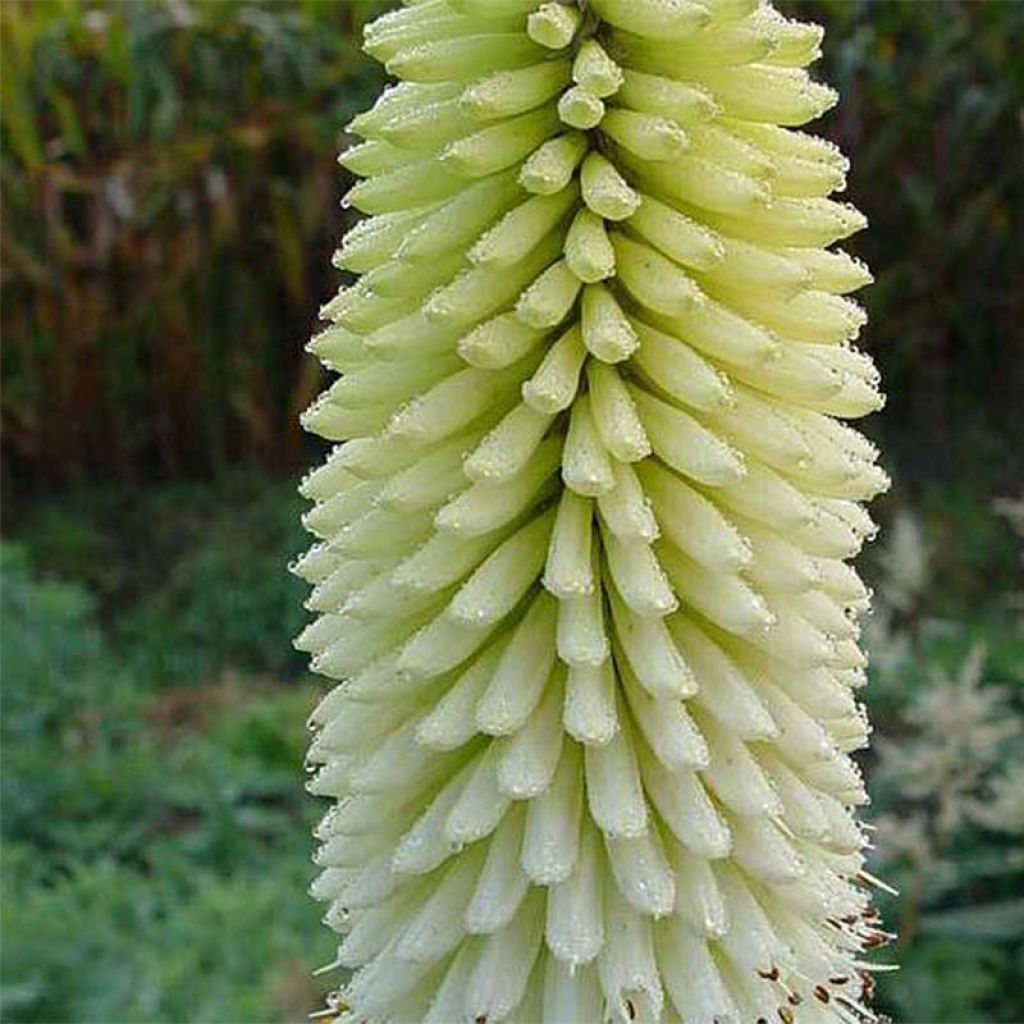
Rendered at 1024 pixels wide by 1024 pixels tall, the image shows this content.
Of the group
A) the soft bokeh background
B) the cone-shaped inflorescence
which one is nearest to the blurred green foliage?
the soft bokeh background

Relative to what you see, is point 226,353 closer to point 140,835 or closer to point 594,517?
point 140,835

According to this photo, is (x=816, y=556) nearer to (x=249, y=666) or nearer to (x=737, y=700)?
(x=737, y=700)

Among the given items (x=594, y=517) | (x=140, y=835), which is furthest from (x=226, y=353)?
(x=594, y=517)

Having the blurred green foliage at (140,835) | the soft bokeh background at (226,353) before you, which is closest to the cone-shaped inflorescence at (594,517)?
the blurred green foliage at (140,835)

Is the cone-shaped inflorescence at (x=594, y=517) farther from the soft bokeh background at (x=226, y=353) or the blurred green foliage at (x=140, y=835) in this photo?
the soft bokeh background at (x=226, y=353)

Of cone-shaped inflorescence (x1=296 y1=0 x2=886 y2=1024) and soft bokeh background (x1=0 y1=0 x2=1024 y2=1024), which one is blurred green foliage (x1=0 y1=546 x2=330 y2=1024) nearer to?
soft bokeh background (x1=0 y1=0 x2=1024 y2=1024)

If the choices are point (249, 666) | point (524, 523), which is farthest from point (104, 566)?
point (524, 523)
